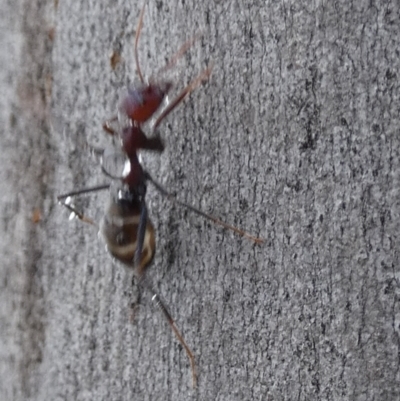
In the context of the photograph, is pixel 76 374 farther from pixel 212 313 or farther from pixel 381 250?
pixel 381 250

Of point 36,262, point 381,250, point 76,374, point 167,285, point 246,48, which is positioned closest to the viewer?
point 381,250

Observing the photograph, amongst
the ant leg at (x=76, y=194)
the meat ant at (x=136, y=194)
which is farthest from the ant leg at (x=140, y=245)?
the ant leg at (x=76, y=194)

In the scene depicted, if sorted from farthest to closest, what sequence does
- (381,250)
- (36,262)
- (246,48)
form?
(36,262) < (246,48) < (381,250)

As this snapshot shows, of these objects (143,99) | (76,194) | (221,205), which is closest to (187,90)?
(143,99)

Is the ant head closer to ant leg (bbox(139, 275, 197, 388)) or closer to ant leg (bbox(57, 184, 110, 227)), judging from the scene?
ant leg (bbox(57, 184, 110, 227))

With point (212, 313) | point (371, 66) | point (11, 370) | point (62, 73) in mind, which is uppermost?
point (62, 73)

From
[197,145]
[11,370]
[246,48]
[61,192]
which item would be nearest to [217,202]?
[197,145]

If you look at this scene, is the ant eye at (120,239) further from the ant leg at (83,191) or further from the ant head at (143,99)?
the ant head at (143,99)

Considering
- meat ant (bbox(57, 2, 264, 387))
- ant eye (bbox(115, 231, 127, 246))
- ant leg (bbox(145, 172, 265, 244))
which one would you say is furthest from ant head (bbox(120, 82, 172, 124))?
ant eye (bbox(115, 231, 127, 246))
